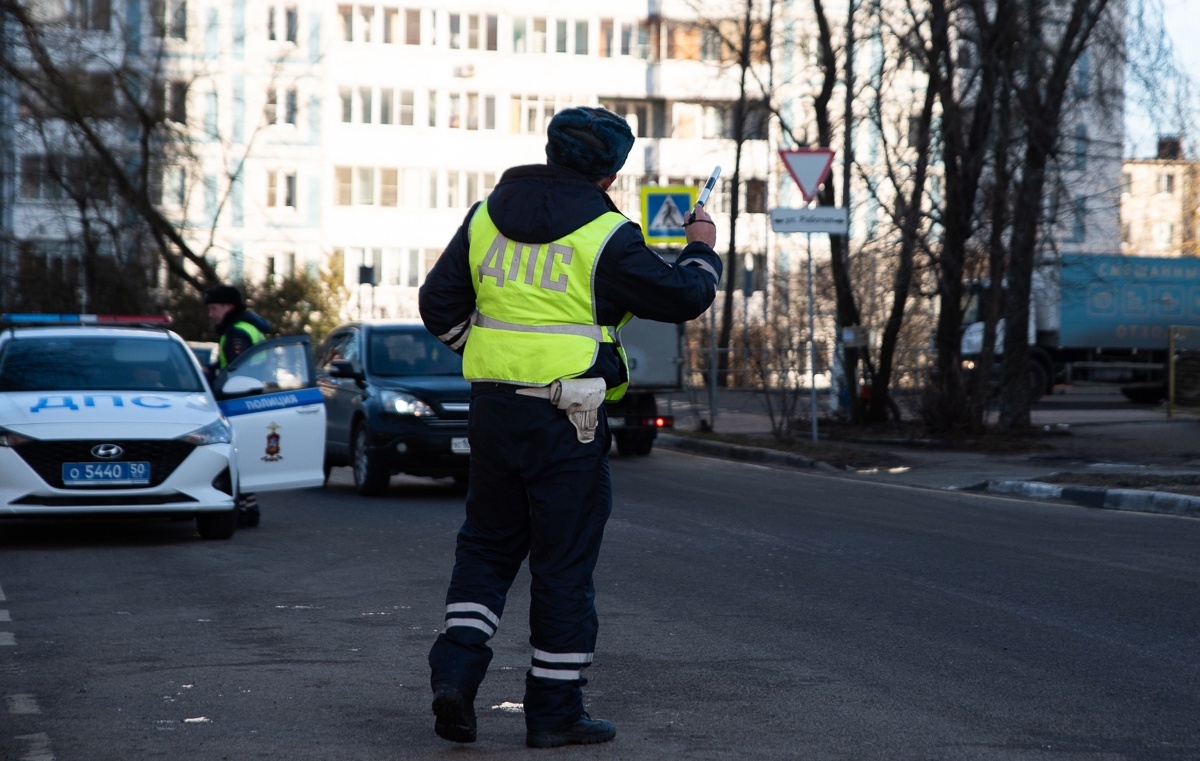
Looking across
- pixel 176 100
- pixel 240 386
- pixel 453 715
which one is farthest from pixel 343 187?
pixel 453 715

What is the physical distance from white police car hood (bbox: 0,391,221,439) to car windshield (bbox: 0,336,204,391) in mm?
233

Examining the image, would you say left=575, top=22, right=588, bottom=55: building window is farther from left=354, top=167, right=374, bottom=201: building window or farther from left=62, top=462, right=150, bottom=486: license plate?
left=62, top=462, right=150, bottom=486: license plate

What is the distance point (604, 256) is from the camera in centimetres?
473

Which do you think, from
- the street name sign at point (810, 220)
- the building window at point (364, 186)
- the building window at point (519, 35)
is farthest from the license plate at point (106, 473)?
the building window at point (519, 35)

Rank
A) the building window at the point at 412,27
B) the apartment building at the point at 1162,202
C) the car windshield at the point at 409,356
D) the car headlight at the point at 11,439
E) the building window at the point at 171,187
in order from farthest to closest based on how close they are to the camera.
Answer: the building window at the point at 412,27, the building window at the point at 171,187, the apartment building at the point at 1162,202, the car windshield at the point at 409,356, the car headlight at the point at 11,439

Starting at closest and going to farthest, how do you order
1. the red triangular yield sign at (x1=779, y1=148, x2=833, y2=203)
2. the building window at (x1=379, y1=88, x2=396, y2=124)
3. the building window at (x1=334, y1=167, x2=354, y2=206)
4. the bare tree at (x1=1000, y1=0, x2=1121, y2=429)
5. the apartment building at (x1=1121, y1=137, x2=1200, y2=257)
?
the red triangular yield sign at (x1=779, y1=148, x2=833, y2=203) < the bare tree at (x1=1000, y1=0, x2=1121, y2=429) < the apartment building at (x1=1121, y1=137, x2=1200, y2=257) < the building window at (x1=379, y1=88, x2=396, y2=124) < the building window at (x1=334, y1=167, x2=354, y2=206)

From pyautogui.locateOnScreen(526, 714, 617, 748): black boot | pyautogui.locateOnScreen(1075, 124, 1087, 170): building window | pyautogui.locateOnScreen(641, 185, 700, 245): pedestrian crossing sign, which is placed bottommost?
pyautogui.locateOnScreen(526, 714, 617, 748): black boot

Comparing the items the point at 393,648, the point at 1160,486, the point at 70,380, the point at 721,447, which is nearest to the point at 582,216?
the point at 393,648

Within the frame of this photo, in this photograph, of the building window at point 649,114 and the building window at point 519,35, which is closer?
the building window at point 519,35

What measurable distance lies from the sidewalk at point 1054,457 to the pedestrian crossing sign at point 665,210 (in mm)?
2731

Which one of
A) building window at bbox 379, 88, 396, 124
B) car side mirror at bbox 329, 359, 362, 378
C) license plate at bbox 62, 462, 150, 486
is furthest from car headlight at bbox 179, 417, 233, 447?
building window at bbox 379, 88, 396, 124

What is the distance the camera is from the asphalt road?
496 centimetres

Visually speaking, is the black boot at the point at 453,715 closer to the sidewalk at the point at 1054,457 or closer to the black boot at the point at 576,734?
the black boot at the point at 576,734

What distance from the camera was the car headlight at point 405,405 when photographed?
1448 cm
